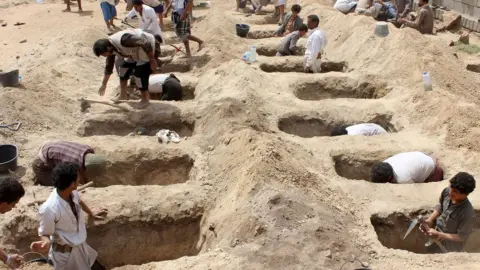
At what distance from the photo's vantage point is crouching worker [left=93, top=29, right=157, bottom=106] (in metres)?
7.11

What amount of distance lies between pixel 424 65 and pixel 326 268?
581 cm

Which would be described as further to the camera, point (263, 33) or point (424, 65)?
point (263, 33)

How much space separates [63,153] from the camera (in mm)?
5789

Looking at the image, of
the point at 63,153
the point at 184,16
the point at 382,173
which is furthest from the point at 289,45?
the point at 63,153

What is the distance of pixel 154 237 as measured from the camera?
229 inches

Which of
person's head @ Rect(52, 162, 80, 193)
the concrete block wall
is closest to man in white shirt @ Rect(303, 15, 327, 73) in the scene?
the concrete block wall

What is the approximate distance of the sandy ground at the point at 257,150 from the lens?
16.4 ft

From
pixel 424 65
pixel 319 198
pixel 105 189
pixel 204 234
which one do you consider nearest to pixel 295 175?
pixel 319 198

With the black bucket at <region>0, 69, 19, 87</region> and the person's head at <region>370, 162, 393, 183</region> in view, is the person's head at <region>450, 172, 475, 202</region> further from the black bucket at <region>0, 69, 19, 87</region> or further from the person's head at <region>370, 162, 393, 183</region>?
the black bucket at <region>0, 69, 19, 87</region>

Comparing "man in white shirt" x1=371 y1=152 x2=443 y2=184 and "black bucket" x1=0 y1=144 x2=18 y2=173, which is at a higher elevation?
"man in white shirt" x1=371 y1=152 x2=443 y2=184

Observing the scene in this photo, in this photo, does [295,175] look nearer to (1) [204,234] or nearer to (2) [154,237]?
(1) [204,234]

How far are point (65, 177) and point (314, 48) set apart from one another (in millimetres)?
6434

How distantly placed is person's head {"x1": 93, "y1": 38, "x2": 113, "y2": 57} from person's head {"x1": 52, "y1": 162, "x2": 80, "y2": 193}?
3.36 meters

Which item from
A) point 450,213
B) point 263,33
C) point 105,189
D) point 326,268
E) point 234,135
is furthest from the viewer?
point 263,33
